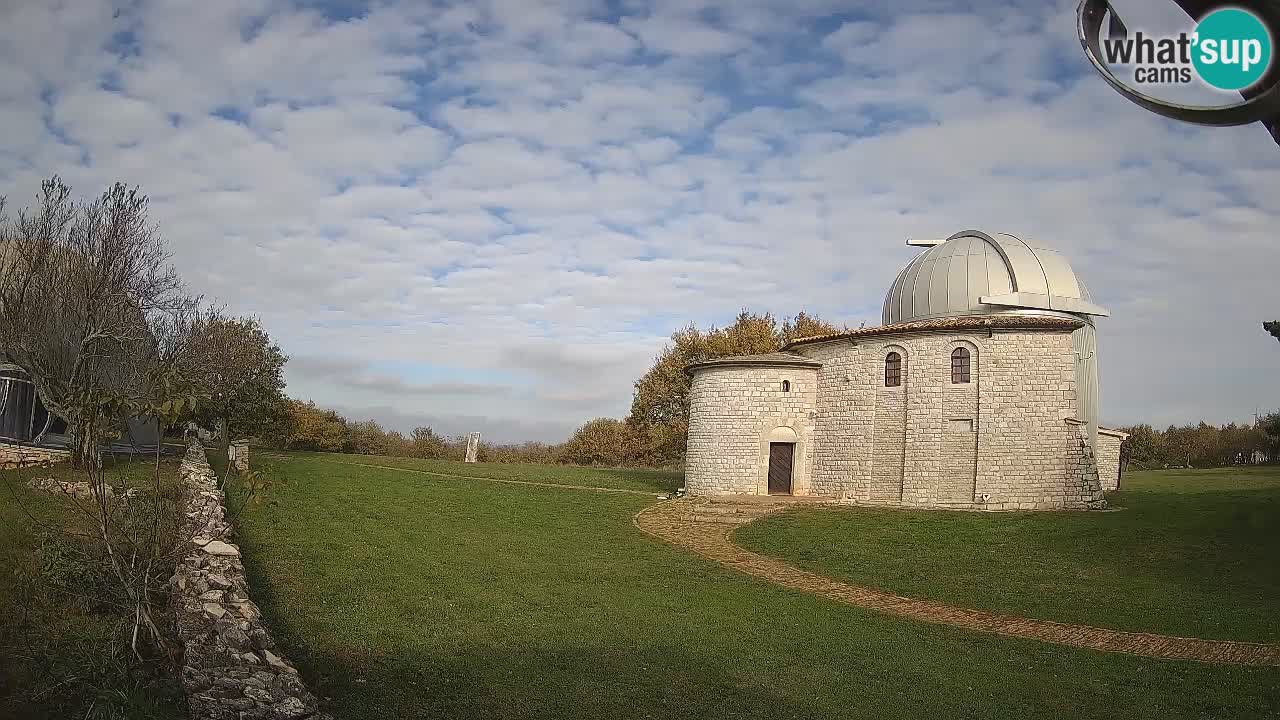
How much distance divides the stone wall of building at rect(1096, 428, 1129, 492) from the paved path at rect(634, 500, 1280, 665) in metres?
19.0

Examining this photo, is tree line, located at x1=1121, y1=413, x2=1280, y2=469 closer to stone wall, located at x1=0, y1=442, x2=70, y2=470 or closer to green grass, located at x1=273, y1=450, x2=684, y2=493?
green grass, located at x1=273, y1=450, x2=684, y2=493

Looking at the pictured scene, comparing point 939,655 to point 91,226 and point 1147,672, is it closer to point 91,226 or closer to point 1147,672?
point 1147,672

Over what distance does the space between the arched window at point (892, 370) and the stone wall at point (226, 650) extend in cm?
1933

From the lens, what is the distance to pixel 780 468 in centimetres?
2583

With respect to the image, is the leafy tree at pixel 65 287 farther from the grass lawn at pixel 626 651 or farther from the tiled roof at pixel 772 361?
the tiled roof at pixel 772 361

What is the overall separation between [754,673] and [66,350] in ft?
59.0

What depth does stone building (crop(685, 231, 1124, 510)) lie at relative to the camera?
2238 cm

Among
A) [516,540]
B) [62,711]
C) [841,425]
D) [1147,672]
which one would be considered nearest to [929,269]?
[841,425]

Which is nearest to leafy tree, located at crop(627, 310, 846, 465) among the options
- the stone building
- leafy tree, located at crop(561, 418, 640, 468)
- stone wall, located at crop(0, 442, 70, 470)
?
leafy tree, located at crop(561, 418, 640, 468)

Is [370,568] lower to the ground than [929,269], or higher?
lower

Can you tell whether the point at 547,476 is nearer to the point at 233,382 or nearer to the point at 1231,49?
the point at 233,382

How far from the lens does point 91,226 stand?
17.5 metres

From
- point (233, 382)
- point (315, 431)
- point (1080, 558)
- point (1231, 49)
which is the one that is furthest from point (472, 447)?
point (1231, 49)

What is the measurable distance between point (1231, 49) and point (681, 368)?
41.6 m
